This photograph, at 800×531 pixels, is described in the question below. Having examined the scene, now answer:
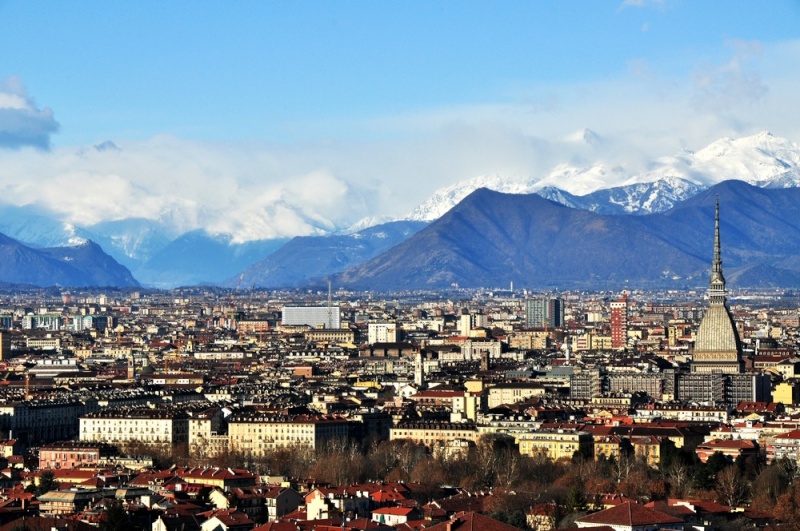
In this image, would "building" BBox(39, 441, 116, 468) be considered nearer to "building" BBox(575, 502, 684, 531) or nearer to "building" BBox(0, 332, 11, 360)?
"building" BBox(575, 502, 684, 531)

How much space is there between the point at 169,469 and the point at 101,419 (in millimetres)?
18806

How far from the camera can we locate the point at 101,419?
8638 cm

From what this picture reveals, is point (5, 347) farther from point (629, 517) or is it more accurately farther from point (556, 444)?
point (629, 517)

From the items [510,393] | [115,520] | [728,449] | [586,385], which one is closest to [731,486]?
[728,449]

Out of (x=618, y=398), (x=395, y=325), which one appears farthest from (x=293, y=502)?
(x=395, y=325)

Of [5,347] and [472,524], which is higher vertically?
[5,347]

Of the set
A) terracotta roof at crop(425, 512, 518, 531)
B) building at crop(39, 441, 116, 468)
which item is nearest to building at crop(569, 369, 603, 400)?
building at crop(39, 441, 116, 468)

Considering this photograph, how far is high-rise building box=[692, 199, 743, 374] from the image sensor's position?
11306 centimetres

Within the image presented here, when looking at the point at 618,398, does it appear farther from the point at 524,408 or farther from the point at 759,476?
the point at 759,476

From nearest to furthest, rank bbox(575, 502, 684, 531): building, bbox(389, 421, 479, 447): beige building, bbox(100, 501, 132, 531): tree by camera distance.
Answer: bbox(575, 502, 684, 531): building → bbox(100, 501, 132, 531): tree → bbox(389, 421, 479, 447): beige building

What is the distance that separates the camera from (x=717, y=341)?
115375mm

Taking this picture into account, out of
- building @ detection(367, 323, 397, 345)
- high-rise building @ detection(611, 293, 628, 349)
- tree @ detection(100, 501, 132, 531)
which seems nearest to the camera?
tree @ detection(100, 501, 132, 531)

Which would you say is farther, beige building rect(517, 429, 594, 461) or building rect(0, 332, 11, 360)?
building rect(0, 332, 11, 360)

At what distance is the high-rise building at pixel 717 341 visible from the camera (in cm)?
11306
